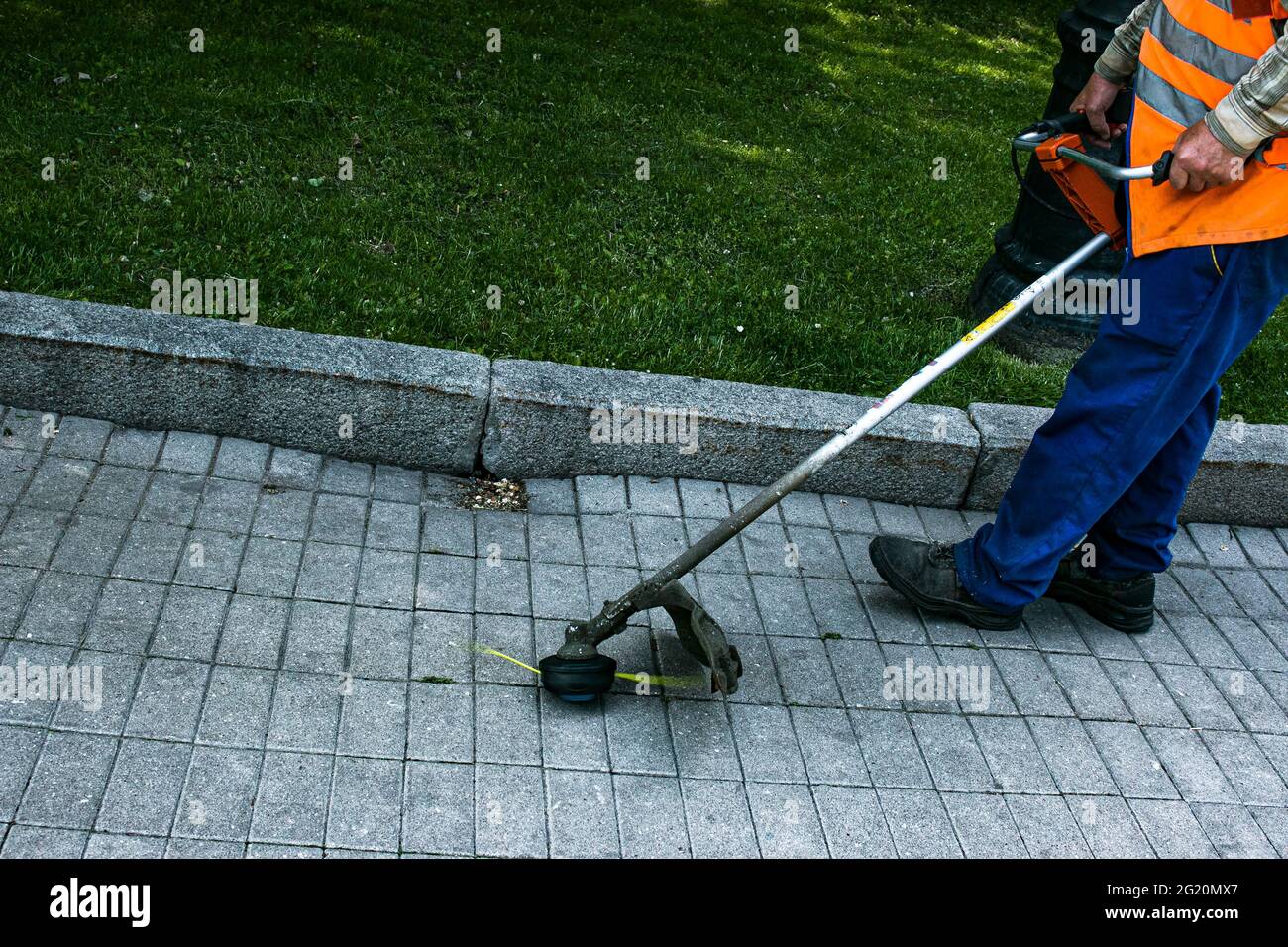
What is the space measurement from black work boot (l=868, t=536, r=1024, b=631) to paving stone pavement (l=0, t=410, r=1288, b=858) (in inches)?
3.1

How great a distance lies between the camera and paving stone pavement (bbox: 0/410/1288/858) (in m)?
2.94

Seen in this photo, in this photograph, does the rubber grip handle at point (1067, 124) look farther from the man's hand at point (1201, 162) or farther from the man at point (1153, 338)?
the man's hand at point (1201, 162)

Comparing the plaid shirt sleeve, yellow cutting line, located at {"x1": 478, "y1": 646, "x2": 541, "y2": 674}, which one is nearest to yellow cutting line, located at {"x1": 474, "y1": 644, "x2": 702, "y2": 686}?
yellow cutting line, located at {"x1": 478, "y1": 646, "x2": 541, "y2": 674}

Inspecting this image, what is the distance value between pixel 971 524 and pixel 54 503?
286 centimetres

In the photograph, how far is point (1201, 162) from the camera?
10.3 feet

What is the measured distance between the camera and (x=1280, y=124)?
3.04 metres

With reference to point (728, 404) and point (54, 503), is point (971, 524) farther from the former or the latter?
point (54, 503)

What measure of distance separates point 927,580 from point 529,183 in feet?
9.12

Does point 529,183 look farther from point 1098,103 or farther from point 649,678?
point 649,678

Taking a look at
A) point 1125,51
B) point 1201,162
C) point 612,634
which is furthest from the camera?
point 1125,51

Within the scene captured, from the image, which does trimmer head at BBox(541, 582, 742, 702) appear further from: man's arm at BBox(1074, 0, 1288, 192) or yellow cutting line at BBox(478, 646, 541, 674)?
man's arm at BBox(1074, 0, 1288, 192)

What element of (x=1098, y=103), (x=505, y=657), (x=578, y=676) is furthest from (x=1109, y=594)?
(x=505, y=657)

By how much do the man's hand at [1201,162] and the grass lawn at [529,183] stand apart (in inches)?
61.6
